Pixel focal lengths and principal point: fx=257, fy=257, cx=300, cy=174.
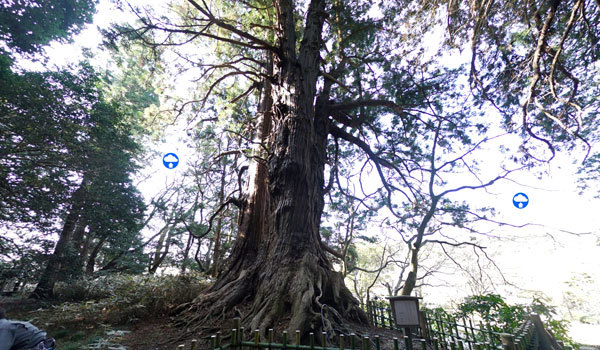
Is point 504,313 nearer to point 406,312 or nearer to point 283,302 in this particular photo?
point 406,312

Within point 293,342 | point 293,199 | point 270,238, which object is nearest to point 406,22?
point 293,199

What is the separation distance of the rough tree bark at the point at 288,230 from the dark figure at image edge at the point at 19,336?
1.52 meters

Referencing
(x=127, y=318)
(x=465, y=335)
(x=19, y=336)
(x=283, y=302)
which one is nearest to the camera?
(x=19, y=336)

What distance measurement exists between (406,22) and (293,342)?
626cm

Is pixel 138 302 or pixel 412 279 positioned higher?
pixel 412 279

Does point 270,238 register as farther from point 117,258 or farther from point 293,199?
point 117,258

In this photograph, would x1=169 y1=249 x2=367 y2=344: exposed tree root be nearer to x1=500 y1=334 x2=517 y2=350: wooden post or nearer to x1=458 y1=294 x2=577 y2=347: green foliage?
x1=500 y1=334 x2=517 y2=350: wooden post

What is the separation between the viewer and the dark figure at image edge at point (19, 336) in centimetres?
240

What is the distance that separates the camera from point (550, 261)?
24.7 metres

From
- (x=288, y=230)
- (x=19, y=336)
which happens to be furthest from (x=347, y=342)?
Result: (x=19, y=336)

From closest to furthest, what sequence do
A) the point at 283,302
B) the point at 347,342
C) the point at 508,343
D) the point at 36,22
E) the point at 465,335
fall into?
the point at 508,343
the point at 347,342
the point at 283,302
the point at 465,335
the point at 36,22

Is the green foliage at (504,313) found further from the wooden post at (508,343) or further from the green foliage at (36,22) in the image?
the green foliage at (36,22)

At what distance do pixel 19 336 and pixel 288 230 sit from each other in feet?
9.74

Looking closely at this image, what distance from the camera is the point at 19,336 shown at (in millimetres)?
2492
